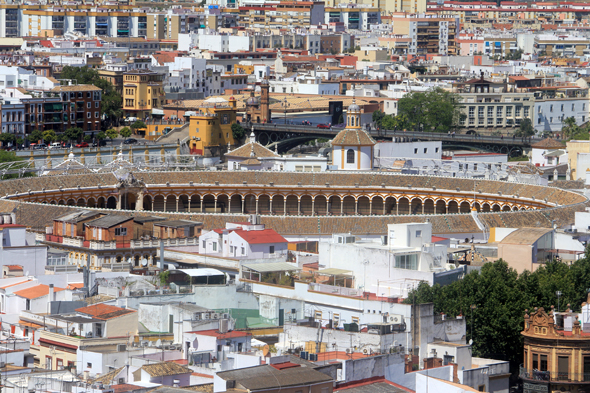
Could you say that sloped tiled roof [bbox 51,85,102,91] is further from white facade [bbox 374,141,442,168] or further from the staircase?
white facade [bbox 374,141,442,168]

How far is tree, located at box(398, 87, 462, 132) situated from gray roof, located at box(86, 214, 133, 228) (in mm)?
107245

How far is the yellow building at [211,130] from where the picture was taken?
171 m

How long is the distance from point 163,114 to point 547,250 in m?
118

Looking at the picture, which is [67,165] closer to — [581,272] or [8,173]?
[8,173]

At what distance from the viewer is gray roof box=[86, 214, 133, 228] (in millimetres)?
90406

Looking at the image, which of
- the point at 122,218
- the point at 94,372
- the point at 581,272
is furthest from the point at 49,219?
the point at 94,372

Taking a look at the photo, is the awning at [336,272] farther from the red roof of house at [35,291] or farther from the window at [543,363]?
the window at [543,363]

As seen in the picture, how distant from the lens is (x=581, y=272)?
72.6 meters

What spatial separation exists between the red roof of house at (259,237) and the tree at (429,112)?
113 meters

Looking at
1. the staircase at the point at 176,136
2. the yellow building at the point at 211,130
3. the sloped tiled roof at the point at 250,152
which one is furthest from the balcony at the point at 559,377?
the staircase at the point at 176,136

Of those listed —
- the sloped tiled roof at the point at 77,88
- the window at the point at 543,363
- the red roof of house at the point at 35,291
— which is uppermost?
the sloped tiled roof at the point at 77,88

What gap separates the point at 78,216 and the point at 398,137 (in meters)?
80.3

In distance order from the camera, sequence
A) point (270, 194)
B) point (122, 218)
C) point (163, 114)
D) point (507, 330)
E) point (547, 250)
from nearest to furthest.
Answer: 1. point (507, 330)
2. point (547, 250)
3. point (122, 218)
4. point (270, 194)
5. point (163, 114)

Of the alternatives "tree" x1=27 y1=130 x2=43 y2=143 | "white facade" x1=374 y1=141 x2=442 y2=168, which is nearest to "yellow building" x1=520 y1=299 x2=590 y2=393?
"white facade" x1=374 y1=141 x2=442 y2=168
